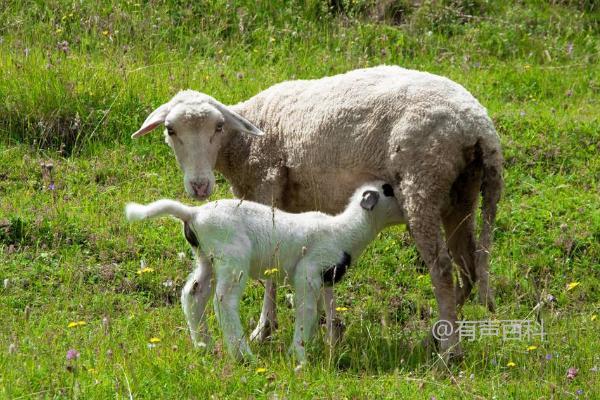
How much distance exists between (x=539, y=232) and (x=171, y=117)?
3.13m

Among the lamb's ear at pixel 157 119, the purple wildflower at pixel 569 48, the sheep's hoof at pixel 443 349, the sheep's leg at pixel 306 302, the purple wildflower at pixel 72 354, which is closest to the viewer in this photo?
the purple wildflower at pixel 72 354

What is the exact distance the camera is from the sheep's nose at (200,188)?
22.6ft

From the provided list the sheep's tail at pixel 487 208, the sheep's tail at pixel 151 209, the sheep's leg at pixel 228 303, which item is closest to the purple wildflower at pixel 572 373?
the sheep's tail at pixel 487 208

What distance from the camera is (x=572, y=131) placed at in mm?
9977

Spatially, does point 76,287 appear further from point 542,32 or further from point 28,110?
point 542,32

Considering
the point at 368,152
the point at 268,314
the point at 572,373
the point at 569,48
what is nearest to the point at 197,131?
the point at 368,152

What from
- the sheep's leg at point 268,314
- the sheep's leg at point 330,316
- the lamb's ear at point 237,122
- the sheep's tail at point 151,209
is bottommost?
the sheep's leg at point 268,314

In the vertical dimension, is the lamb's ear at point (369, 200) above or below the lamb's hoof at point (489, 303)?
above

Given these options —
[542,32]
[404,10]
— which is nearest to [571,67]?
[542,32]

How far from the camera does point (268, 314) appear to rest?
7.03 m

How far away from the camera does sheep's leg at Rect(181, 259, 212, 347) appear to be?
6.31 metres

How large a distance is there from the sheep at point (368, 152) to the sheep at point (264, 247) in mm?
243

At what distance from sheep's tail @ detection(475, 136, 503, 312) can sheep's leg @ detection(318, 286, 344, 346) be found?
0.87 metres

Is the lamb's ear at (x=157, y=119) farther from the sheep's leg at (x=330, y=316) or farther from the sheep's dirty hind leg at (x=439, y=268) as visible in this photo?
the sheep's dirty hind leg at (x=439, y=268)
